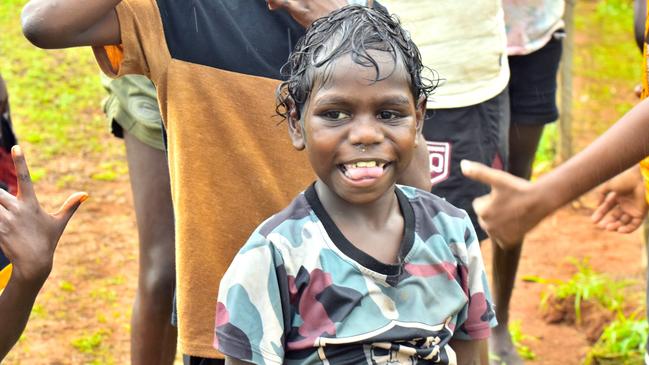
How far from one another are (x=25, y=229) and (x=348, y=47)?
0.86 meters

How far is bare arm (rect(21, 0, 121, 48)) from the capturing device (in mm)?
2703

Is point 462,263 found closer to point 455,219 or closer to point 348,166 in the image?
point 455,219

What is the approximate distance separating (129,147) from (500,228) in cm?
156

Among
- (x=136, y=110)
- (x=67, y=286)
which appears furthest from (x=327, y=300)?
(x=67, y=286)

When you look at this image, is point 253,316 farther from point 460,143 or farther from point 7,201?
point 460,143

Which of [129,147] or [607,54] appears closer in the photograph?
[129,147]

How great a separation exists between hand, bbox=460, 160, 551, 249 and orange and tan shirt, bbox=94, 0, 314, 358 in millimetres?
676

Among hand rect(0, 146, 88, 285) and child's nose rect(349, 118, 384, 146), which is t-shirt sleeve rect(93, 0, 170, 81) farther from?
child's nose rect(349, 118, 384, 146)

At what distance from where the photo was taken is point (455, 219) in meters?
2.67

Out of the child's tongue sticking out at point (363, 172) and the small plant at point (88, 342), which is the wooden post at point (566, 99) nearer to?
the small plant at point (88, 342)

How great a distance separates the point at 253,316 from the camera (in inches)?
96.3

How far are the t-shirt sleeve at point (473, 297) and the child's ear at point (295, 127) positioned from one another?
0.45 metres

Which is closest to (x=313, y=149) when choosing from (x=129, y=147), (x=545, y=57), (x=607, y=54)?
(x=129, y=147)

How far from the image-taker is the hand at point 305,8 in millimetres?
2770
